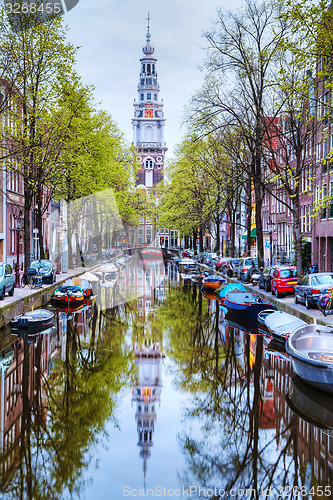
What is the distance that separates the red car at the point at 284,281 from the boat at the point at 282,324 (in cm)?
892

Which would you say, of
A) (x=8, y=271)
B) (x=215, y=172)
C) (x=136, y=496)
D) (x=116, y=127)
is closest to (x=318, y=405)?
(x=136, y=496)

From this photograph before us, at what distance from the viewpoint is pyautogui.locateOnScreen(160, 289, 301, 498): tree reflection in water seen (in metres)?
9.86

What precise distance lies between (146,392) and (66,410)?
8.76 ft

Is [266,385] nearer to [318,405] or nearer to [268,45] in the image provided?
[318,405]

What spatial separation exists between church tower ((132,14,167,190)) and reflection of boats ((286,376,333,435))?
509 feet

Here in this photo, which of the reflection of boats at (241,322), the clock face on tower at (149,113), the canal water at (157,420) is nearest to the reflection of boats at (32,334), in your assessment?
the canal water at (157,420)

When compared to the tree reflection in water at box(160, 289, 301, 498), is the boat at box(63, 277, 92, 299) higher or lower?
higher

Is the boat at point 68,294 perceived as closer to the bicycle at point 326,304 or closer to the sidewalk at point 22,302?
the sidewalk at point 22,302

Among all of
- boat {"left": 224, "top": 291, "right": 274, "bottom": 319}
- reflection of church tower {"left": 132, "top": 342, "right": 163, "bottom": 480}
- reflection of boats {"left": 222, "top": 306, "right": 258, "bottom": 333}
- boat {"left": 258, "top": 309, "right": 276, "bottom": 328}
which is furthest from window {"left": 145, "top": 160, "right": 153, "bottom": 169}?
reflection of church tower {"left": 132, "top": 342, "right": 163, "bottom": 480}

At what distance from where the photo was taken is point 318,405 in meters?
14.0

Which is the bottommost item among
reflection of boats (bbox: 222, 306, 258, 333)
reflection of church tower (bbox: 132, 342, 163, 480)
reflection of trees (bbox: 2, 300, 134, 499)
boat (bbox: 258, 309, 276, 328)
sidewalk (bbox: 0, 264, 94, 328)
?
reflection of boats (bbox: 222, 306, 258, 333)

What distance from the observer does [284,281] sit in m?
33.5

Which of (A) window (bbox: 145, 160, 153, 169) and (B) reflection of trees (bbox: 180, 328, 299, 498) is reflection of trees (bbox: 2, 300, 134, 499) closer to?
(B) reflection of trees (bbox: 180, 328, 299, 498)

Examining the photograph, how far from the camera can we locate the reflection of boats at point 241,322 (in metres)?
26.6
